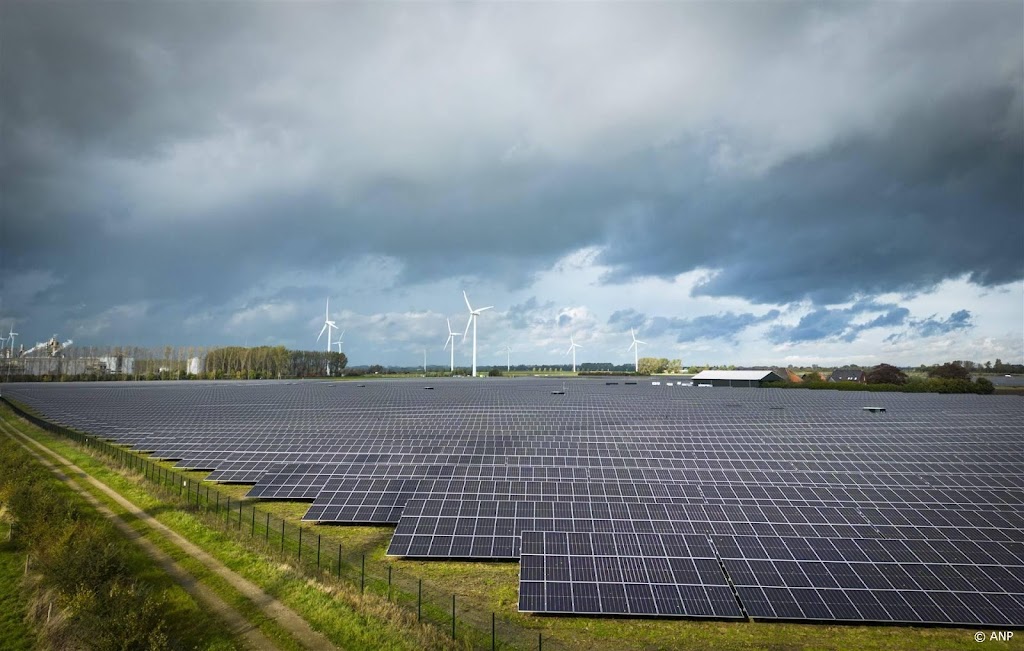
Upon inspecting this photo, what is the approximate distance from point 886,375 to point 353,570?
173 meters

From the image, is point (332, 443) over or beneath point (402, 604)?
over

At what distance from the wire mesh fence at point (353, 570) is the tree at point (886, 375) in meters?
168

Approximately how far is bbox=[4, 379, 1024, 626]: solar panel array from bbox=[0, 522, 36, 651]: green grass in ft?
45.3

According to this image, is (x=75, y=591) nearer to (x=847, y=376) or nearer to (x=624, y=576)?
(x=624, y=576)

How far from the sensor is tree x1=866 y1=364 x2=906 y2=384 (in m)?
156

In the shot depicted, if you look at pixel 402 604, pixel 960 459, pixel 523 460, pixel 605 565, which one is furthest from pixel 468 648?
pixel 960 459

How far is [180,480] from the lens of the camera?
4844 centimetres

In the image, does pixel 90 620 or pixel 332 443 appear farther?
pixel 332 443

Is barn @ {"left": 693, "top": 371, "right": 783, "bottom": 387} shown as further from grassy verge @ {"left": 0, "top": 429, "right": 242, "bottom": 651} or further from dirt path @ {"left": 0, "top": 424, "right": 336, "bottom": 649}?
grassy verge @ {"left": 0, "top": 429, "right": 242, "bottom": 651}

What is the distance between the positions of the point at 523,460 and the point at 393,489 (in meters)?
10.7

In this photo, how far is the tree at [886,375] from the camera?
511 ft

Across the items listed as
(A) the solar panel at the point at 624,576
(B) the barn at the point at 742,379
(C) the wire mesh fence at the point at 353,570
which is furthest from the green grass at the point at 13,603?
(B) the barn at the point at 742,379

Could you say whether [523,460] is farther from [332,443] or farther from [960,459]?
[960,459]

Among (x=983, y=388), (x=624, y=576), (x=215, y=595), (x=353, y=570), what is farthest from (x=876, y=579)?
(x=983, y=388)
